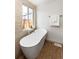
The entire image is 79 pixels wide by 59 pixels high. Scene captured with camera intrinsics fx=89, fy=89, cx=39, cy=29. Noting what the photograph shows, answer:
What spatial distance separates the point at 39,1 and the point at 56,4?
3.21ft

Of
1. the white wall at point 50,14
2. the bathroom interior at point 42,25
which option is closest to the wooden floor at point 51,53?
the bathroom interior at point 42,25

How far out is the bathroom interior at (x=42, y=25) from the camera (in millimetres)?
2837

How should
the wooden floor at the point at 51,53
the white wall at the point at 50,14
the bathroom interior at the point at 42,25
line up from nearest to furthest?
the wooden floor at the point at 51,53 < the bathroom interior at the point at 42,25 < the white wall at the point at 50,14

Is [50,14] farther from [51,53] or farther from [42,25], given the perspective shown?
[51,53]

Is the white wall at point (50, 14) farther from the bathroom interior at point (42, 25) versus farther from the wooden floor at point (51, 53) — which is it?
the wooden floor at point (51, 53)

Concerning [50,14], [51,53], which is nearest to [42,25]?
[50,14]

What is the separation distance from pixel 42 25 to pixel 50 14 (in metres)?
0.67

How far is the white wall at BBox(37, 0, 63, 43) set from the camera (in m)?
3.43

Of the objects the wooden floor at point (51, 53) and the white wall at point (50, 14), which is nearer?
the wooden floor at point (51, 53)
